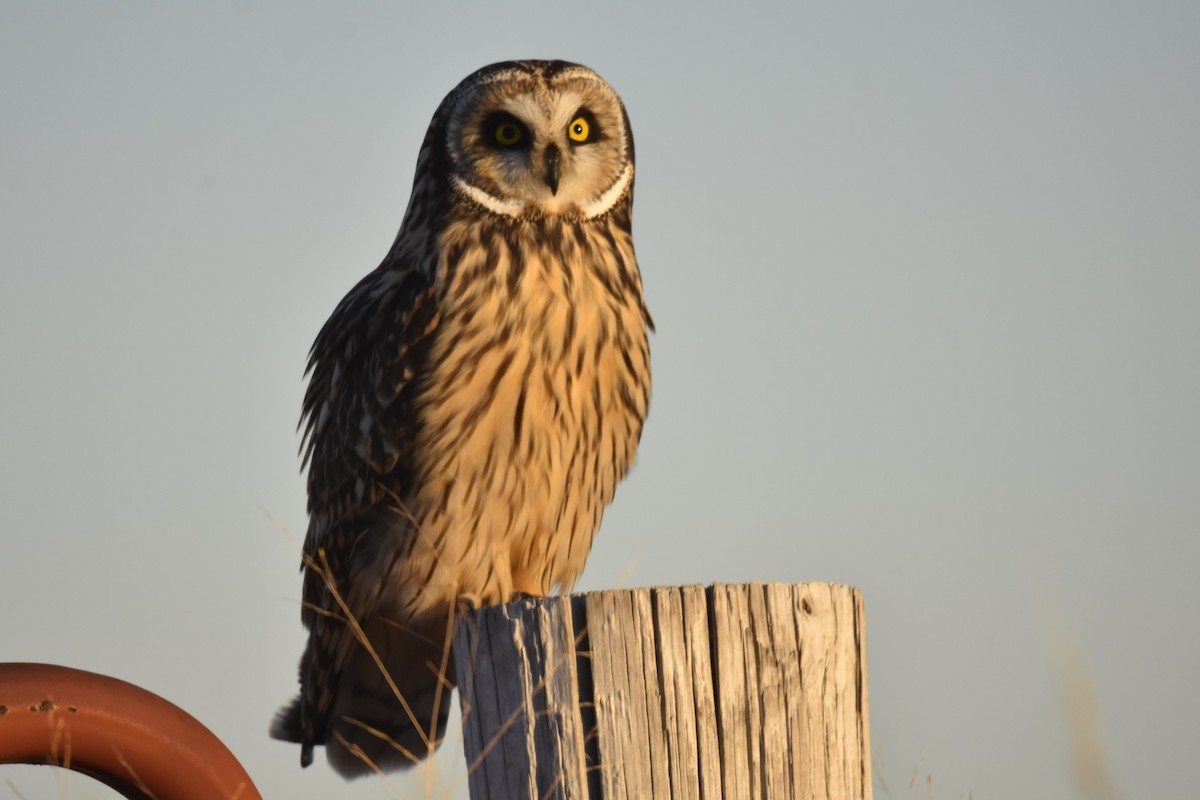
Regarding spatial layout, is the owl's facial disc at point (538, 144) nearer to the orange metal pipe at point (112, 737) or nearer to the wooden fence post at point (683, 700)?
the wooden fence post at point (683, 700)

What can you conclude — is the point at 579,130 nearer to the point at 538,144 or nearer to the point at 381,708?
the point at 538,144

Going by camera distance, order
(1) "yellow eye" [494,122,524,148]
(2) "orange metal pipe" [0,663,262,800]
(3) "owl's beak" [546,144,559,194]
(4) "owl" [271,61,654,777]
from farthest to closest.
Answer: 1. (1) "yellow eye" [494,122,524,148]
2. (3) "owl's beak" [546,144,559,194]
3. (4) "owl" [271,61,654,777]
4. (2) "orange metal pipe" [0,663,262,800]

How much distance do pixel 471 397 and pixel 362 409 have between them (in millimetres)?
433

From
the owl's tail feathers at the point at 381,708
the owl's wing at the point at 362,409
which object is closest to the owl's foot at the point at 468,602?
the owl's tail feathers at the point at 381,708

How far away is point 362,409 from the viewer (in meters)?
4.19

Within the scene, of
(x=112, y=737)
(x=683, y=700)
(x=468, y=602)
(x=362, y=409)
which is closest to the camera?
(x=112, y=737)

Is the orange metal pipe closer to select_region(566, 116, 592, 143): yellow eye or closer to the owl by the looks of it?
the owl

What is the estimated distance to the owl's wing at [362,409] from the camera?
13.3ft

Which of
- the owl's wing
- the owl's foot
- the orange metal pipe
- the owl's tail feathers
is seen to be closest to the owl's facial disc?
the owl's wing

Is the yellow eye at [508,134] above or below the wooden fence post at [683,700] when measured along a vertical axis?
above

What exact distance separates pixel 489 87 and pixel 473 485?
1.18 meters

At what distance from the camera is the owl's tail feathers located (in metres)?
4.31

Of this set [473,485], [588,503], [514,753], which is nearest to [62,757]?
[514,753]

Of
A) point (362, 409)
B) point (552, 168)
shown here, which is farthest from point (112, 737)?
point (552, 168)
